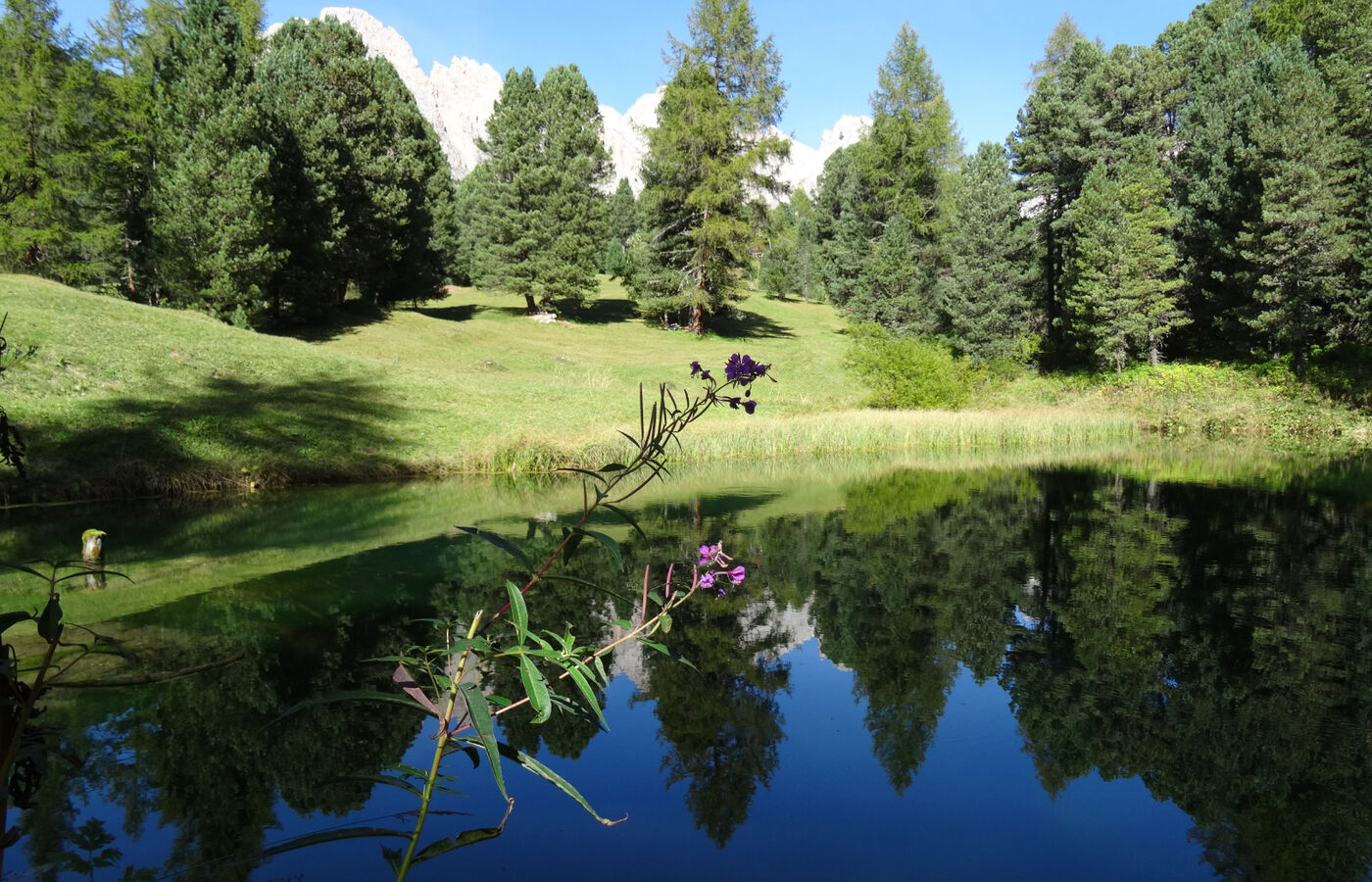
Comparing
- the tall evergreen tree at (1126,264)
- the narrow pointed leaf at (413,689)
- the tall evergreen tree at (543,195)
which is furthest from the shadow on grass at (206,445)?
the tall evergreen tree at (1126,264)

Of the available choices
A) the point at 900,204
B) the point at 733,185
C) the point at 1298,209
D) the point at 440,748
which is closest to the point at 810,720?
the point at 440,748

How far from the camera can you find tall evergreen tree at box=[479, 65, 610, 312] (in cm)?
4012

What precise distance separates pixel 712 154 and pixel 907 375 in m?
19.4

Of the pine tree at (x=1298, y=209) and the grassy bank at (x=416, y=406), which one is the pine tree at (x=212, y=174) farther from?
the pine tree at (x=1298, y=209)

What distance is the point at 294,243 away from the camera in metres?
29.5

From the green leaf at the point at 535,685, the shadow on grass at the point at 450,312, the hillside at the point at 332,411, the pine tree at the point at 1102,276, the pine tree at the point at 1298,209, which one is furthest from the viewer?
the shadow on grass at the point at 450,312

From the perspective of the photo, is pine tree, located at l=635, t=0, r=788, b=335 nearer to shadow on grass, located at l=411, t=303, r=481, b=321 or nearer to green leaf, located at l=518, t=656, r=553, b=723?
shadow on grass, located at l=411, t=303, r=481, b=321

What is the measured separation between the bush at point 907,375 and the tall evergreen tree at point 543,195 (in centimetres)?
1869

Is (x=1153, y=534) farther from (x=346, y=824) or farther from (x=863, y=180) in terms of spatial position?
(x=863, y=180)

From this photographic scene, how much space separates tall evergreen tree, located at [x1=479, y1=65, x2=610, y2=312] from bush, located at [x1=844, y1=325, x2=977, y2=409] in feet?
61.3

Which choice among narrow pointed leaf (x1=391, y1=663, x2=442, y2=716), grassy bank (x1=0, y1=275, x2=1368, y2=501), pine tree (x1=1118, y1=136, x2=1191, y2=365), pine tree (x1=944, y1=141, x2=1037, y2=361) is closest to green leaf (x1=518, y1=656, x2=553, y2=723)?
narrow pointed leaf (x1=391, y1=663, x2=442, y2=716)

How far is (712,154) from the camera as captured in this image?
4034cm

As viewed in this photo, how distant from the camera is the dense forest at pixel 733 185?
26.1 meters

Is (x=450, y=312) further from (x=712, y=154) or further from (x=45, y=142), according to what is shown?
(x=45, y=142)
